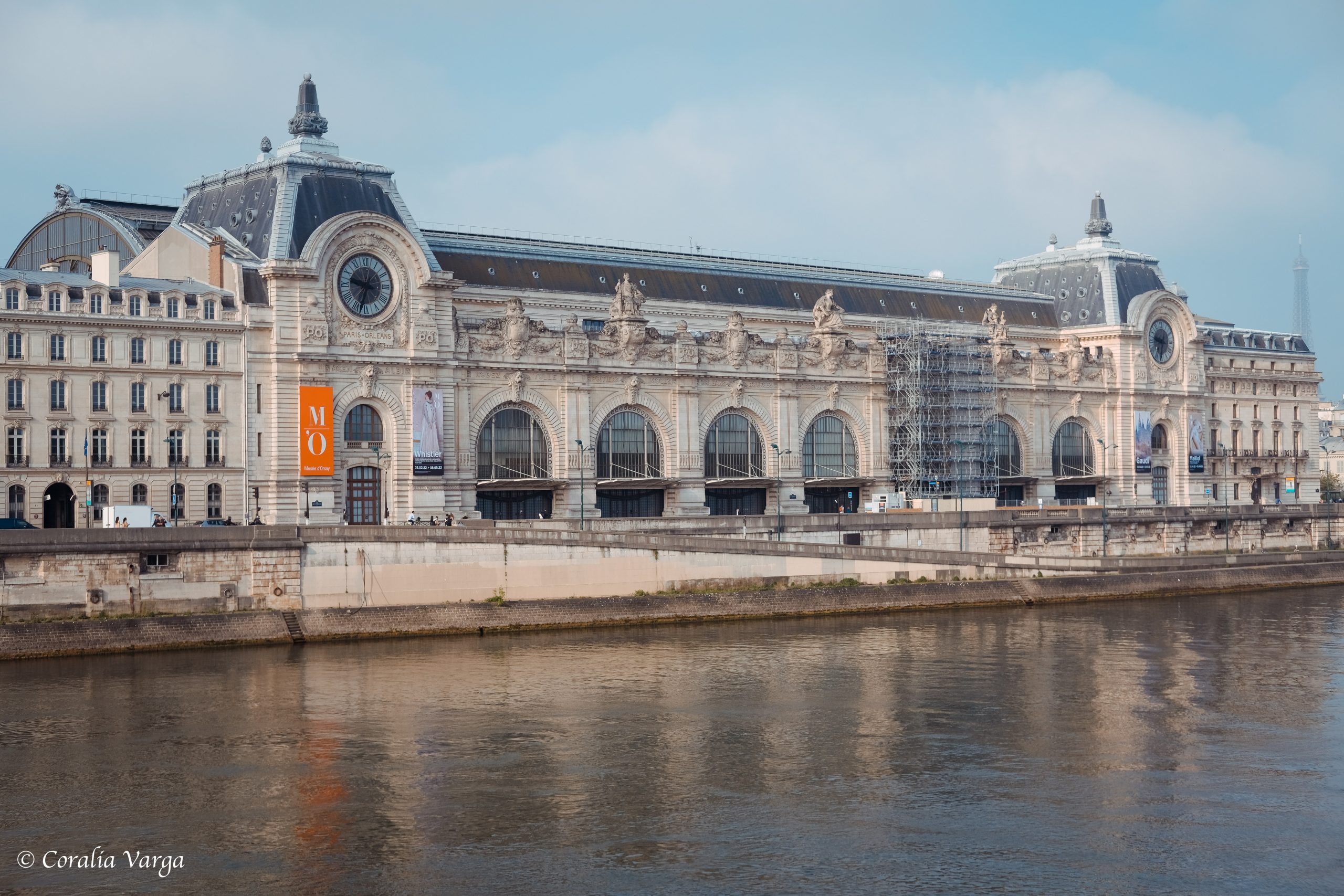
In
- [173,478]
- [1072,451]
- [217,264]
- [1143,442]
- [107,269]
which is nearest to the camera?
[173,478]

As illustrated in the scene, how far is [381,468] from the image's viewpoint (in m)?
87.9

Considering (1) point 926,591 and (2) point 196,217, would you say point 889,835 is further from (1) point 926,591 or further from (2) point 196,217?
(2) point 196,217

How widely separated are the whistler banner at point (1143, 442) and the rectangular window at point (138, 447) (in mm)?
72275

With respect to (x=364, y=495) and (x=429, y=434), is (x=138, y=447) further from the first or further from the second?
(x=429, y=434)

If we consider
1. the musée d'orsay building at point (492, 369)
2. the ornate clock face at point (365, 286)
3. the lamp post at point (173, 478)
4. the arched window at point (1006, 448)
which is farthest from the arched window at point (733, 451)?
the lamp post at point (173, 478)

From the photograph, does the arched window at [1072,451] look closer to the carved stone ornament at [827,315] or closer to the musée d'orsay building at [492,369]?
the musée d'orsay building at [492,369]

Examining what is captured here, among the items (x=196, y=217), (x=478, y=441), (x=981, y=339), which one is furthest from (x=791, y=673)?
(x=981, y=339)

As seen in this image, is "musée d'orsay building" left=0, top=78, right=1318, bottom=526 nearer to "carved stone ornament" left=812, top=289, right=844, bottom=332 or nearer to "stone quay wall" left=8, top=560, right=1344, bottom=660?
"carved stone ornament" left=812, top=289, right=844, bottom=332

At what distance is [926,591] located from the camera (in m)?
79.7

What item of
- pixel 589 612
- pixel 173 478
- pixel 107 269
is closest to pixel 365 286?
pixel 107 269

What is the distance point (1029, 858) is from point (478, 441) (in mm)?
60341

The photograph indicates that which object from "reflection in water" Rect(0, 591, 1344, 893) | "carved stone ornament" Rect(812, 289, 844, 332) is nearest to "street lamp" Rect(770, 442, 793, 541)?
"carved stone ornament" Rect(812, 289, 844, 332)

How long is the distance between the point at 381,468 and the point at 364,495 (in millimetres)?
1684

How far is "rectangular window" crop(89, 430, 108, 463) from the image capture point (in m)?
78.1
